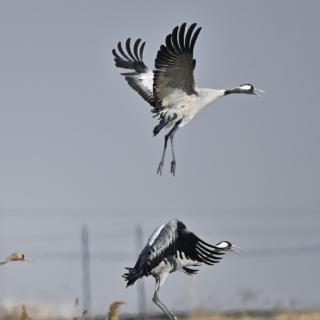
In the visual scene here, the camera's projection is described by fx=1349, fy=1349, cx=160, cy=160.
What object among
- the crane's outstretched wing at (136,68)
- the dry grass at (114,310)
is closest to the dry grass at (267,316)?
the crane's outstretched wing at (136,68)

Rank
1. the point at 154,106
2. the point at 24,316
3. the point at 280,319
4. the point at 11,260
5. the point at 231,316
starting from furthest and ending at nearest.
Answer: the point at 231,316 < the point at 280,319 < the point at 154,106 < the point at 11,260 < the point at 24,316

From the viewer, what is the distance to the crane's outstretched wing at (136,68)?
16.7 m

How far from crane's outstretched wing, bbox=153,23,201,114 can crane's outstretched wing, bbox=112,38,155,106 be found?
1610 millimetres

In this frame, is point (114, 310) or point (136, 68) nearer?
point (114, 310)

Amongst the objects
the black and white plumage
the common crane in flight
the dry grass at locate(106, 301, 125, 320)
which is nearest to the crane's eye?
the black and white plumage

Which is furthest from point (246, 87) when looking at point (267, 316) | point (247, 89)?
point (267, 316)

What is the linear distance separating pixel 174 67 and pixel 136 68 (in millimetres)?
3158

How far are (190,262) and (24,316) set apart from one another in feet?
17.7

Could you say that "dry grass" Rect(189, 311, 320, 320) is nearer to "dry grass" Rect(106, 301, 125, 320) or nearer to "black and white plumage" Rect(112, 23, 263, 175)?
"black and white plumage" Rect(112, 23, 263, 175)

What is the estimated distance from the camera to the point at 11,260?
9.80m

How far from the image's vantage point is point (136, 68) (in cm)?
1756

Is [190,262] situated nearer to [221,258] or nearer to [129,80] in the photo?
[221,258]

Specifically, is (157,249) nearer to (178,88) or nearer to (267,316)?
(178,88)

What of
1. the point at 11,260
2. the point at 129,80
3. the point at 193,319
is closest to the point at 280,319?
the point at 193,319
